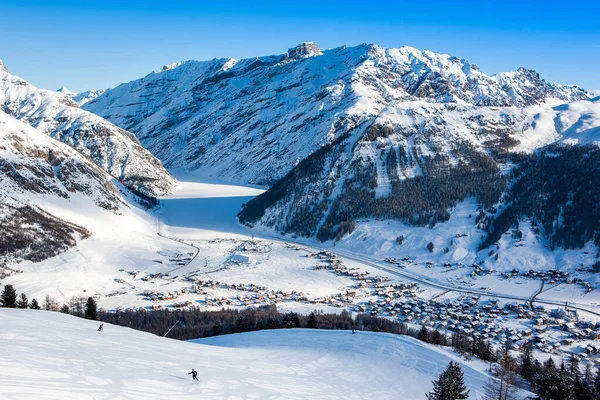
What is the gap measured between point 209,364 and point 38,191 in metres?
99.4

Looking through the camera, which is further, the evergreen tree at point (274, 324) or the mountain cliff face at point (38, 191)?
the mountain cliff face at point (38, 191)

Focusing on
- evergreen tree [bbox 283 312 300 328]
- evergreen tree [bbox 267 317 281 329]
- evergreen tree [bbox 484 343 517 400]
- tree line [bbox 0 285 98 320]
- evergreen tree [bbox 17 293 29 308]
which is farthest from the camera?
evergreen tree [bbox 267 317 281 329]

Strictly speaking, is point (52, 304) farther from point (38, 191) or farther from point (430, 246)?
point (430, 246)

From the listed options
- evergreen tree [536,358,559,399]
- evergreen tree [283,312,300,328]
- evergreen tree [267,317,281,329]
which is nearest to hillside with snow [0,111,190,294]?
evergreen tree [267,317,281,329]

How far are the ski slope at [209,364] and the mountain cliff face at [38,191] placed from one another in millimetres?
57591

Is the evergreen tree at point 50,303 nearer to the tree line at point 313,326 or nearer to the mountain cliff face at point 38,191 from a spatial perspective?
the tree line at point 313,326

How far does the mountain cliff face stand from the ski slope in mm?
57591

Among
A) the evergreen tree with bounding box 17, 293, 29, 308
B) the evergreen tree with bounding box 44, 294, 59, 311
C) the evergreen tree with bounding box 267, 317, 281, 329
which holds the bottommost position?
the evergreen tree with bounding box 44, 294, 59, 311

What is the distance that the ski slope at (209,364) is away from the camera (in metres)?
22.4

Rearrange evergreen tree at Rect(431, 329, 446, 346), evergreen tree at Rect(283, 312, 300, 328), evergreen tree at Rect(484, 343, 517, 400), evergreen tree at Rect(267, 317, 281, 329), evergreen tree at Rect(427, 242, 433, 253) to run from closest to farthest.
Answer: evergreen tree at Rect(484, 343, 517, 400), evergreen tree at Rect(431, 329, 446, 346), evergreen tree at Rect(283, 312, 300, 328), evergreen tree at Rect(267, 317, 281, 329), evergreen tree at Rect(427, 242, 433, 253)

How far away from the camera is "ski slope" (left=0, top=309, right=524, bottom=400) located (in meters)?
22.4

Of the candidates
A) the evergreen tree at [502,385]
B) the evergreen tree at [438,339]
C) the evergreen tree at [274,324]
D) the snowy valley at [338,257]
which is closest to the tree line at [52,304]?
the snowy valley at [338,257]

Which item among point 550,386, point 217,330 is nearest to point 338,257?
point 217,330

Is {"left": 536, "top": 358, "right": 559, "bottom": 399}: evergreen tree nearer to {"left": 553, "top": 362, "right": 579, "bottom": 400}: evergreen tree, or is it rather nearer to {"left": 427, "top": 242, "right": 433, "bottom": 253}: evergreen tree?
{"left": 553, "top": 362, "right": 579, "bottom": 400}: evergreen tree
